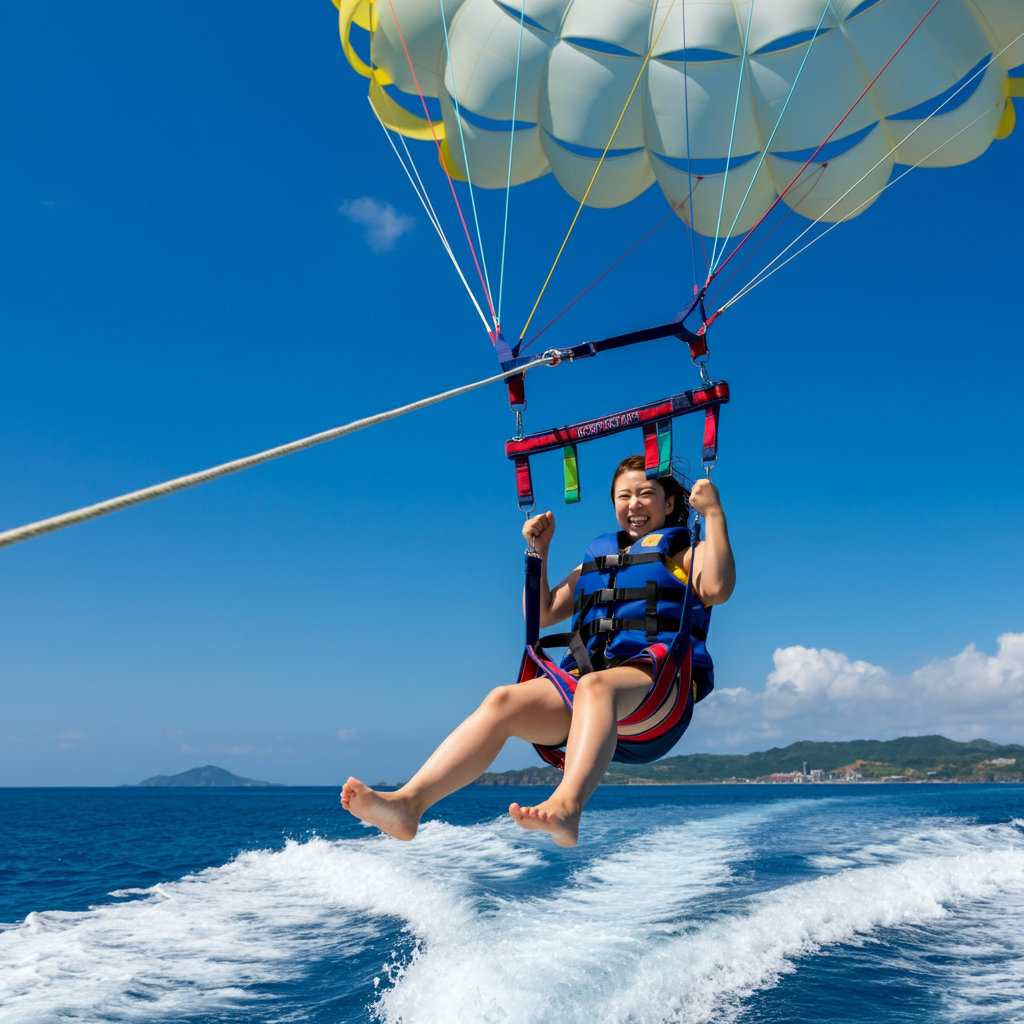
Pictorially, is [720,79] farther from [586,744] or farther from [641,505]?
[586,744]

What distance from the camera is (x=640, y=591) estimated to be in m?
3.29

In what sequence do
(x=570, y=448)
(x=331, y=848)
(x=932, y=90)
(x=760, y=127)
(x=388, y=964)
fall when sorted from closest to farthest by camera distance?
(x=570, y=448) < (x=932, y=90) < (x=760, y=127) < (x=388, y=964) < (x=331, y=848)

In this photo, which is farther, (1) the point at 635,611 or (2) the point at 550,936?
(2) the point at 550,936

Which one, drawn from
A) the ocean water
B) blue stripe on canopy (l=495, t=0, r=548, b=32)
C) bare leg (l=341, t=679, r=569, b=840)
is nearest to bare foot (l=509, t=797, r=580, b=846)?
bare leg (l=341, t=679, r=569, b=840)

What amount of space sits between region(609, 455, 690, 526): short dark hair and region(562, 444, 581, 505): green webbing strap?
0.19m

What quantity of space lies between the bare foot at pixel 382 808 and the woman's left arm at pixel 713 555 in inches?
54.0

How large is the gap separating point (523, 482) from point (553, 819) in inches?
65.9

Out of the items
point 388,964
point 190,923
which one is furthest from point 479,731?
point 190,923

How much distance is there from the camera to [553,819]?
2.23 metres

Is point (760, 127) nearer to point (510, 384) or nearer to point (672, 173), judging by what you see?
point (672, 173)

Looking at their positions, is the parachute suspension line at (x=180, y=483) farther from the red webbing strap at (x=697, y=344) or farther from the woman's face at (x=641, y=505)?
the red webbing strap at (x=697, y=344)

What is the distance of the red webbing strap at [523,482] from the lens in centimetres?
357

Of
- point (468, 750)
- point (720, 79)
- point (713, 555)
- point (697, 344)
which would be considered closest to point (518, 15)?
point (720, 79)

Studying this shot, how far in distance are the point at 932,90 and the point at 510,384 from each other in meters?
4.27
